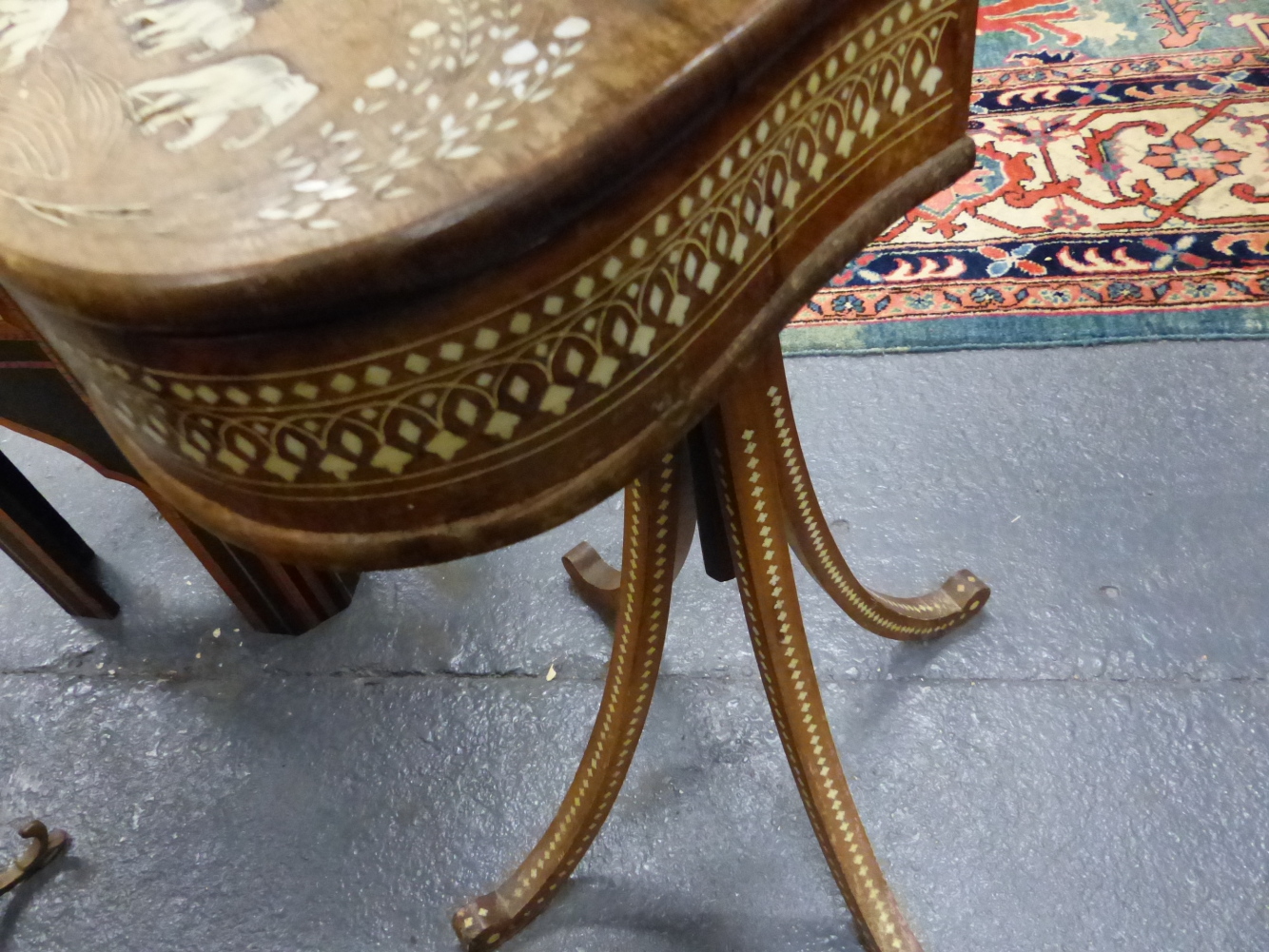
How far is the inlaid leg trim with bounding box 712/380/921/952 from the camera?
62 centimetres

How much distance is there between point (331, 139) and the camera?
318 millimetres

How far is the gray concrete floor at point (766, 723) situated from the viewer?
0.92 meters

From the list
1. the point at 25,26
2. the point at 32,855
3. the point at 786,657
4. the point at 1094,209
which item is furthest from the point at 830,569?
the point at 1094,209

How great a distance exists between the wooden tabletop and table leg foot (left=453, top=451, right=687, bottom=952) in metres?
0.34

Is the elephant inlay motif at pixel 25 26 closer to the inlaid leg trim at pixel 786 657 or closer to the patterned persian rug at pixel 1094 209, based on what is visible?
the inlaid leg trim at pixel 786 657

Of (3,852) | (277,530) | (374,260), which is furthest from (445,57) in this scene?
(3,852)

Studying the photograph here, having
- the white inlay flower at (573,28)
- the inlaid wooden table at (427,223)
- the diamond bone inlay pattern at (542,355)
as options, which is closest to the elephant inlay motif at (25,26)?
the inlaid wooden table at (427,223)

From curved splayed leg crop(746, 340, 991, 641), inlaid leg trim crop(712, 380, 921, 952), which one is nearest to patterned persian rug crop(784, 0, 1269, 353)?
curved splayed leg crop(746, 340, 991, 641)

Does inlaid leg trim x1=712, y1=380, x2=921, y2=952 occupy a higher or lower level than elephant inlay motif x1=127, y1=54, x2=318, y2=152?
lower

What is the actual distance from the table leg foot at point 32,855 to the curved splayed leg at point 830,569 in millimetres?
870

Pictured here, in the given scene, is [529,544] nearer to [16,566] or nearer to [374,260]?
[16,566]

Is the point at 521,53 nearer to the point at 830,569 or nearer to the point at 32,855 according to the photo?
the point at 830,569

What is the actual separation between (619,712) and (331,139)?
0.60 metres

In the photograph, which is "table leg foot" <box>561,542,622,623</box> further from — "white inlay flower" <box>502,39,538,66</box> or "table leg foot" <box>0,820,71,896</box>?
"white inlay flower" <box>502,39,538,66</box>
